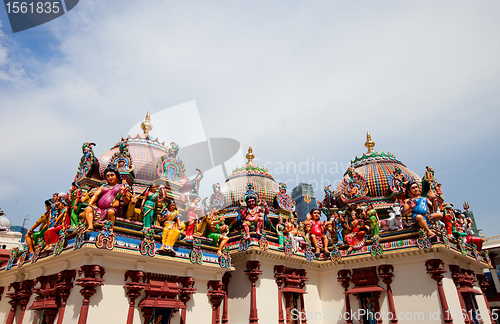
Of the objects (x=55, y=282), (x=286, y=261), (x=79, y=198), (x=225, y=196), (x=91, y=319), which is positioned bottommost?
(x=91, y=319)

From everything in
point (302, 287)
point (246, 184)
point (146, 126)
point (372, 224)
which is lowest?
point (302, 287)

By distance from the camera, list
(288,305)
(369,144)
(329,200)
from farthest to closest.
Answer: (369,144) < (329,200) < (288,305)

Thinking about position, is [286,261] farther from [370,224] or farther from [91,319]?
[91,319]

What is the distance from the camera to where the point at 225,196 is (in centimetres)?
2714

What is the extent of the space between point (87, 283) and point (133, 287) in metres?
1.91

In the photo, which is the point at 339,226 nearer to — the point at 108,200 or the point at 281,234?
the point at 281,234

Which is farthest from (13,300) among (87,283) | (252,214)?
(252,214)

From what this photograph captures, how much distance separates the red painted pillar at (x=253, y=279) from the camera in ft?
60.2

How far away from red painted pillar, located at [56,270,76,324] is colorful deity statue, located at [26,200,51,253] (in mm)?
4725

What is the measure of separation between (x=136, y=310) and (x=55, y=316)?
3381 mm

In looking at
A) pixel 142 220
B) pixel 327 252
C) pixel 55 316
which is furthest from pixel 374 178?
pixel 55 316

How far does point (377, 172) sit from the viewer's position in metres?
27.0

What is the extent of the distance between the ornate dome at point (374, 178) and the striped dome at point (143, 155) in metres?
14.8

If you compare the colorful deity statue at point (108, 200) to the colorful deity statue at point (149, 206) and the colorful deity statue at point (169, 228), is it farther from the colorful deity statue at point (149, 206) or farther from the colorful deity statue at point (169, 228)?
the colorful deity statue at point (169, 228)
